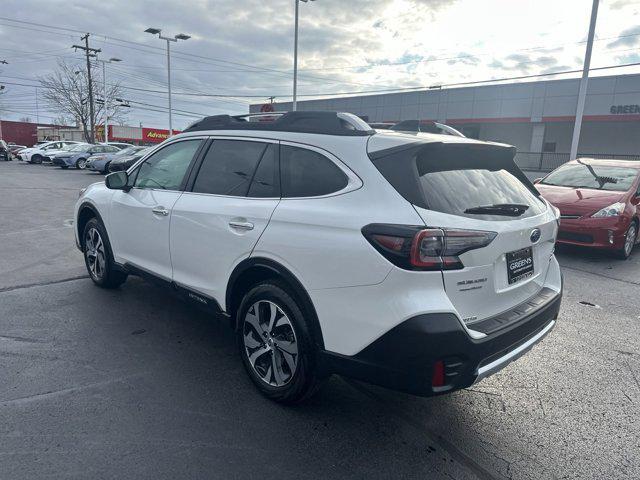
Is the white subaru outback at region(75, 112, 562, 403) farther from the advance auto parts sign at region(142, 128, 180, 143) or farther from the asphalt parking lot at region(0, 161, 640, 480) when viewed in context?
the advance auto parts sign at region(142, 128, 180, 143)

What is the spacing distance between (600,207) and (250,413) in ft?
21.7

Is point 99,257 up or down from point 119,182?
down

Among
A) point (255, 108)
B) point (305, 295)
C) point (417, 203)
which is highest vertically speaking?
point (255, 108)

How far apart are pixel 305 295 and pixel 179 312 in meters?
2.40

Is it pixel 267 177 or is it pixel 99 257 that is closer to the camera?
pixel 267 177

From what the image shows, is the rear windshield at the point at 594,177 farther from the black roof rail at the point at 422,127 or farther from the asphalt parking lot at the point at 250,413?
the black roof rail at the point at 422,127

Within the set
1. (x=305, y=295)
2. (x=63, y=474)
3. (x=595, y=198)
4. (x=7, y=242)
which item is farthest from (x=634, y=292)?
(x=7, y=242)

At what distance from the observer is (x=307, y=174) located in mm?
2914

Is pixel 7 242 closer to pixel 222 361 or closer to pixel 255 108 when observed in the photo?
pixel 222 361

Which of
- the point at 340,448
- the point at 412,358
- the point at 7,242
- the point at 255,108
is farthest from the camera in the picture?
the point at 255,108

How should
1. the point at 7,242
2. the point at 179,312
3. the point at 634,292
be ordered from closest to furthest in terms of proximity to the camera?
the point at 179,312
the point at 634,292
the point at 7,242

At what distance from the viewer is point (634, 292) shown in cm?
576

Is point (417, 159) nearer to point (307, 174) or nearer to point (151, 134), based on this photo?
point (307, 174)

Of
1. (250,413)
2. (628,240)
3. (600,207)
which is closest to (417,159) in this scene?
(250,413)
